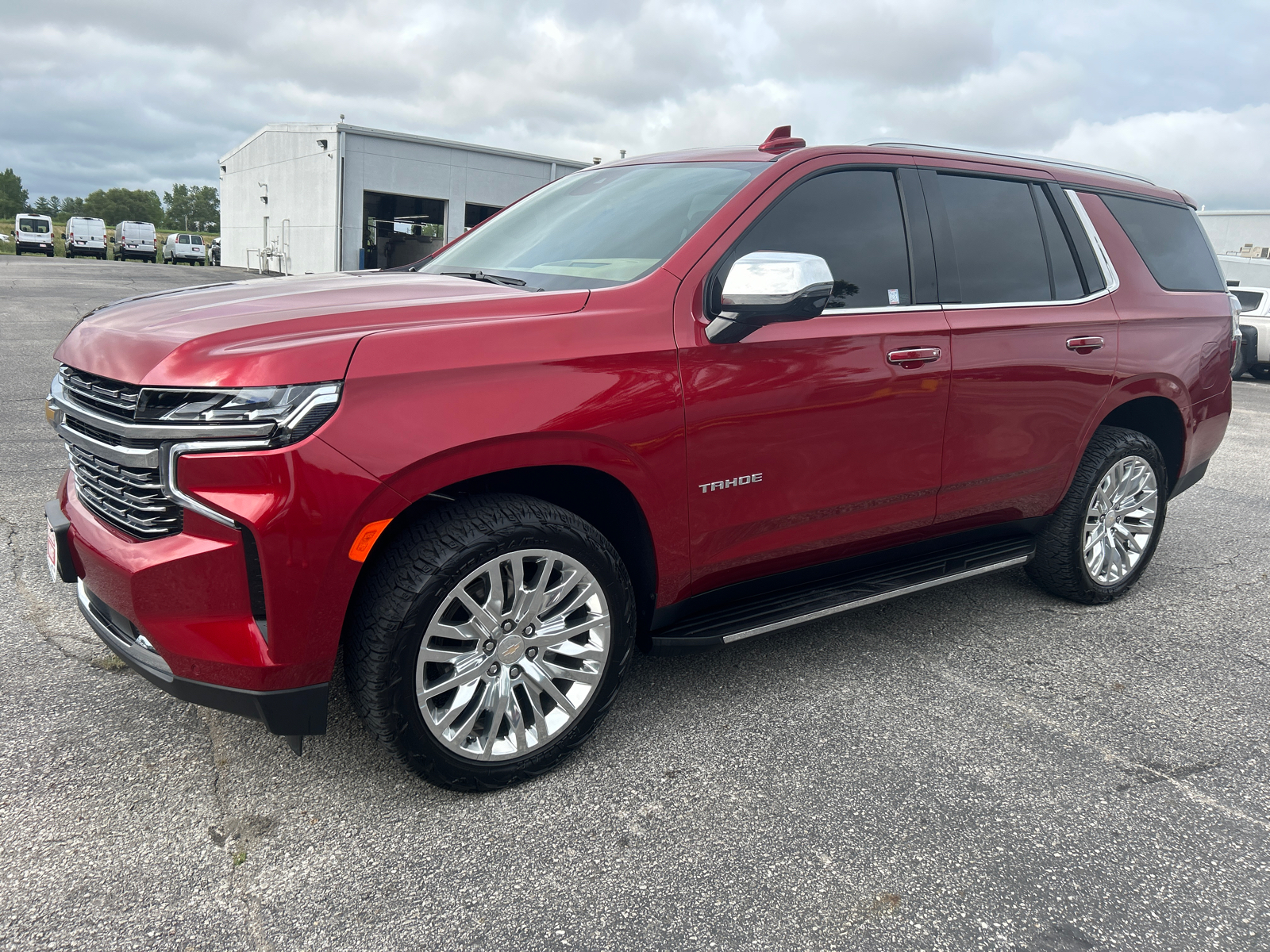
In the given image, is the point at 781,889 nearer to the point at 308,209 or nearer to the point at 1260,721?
the point at 1260,721

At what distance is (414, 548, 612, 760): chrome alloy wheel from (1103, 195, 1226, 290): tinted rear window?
127 inches

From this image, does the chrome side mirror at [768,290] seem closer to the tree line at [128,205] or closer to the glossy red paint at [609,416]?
the glossy red paint at [609,416]

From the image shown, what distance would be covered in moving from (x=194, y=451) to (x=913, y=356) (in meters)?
2.32

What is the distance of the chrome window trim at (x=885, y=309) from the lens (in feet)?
9.96

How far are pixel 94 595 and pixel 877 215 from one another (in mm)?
2791

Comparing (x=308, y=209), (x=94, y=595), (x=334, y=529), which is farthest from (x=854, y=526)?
(x=308, y=209)

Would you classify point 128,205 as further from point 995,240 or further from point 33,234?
point 995,240

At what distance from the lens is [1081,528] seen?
4.07m

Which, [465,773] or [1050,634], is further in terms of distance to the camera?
[1050,634]

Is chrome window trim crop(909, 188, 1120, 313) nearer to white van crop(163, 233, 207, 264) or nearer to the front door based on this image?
the front door

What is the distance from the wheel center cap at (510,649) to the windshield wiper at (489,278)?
112 centimetres

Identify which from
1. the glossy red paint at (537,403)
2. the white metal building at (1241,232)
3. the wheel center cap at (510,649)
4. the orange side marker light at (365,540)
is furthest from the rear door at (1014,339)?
the white metal building at (1241,232)

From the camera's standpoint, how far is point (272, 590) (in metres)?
2.11

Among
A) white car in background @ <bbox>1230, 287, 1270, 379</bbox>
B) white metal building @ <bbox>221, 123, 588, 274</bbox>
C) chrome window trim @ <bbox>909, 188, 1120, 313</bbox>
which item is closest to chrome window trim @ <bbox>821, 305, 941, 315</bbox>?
chrome window trim @ <bbox>909, 188, 1120, 313</bbox>
